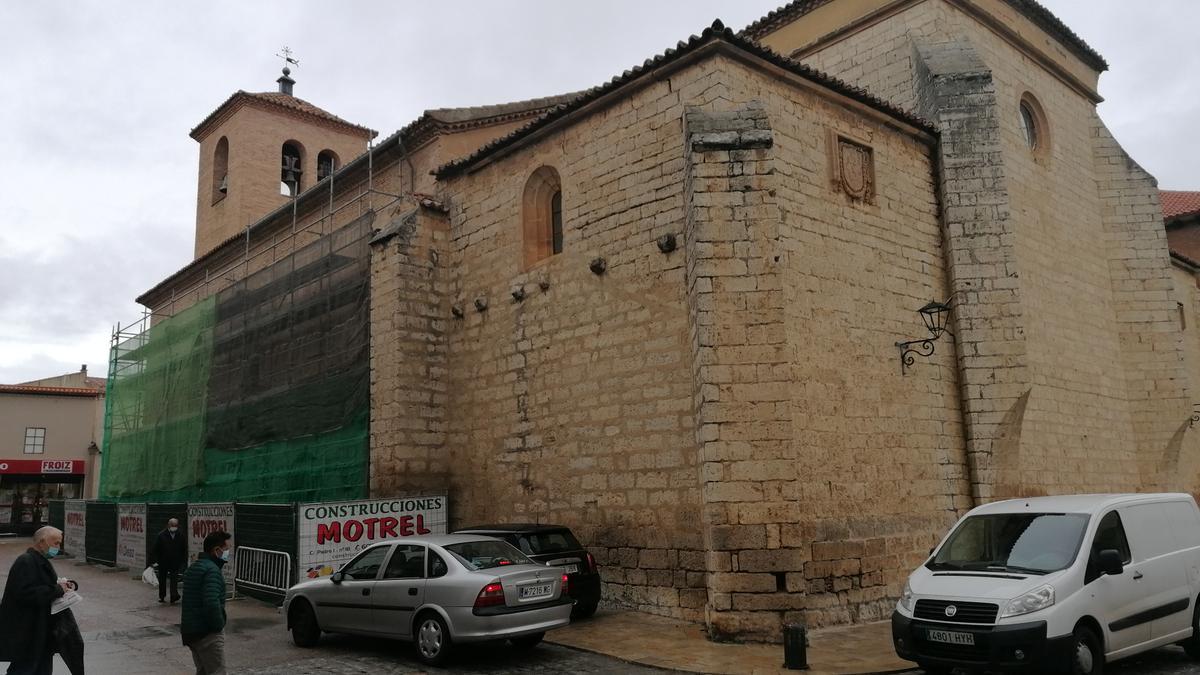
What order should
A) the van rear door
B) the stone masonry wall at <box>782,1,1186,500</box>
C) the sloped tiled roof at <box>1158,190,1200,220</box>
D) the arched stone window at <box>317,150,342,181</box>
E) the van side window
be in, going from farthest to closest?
the arched stone window at <box>317,150,342,181</box> < the sloped tiled roof at <box>1158,190,1200,220</box> < the stone masonry wall at <box>782,1,1186,500</box> < the van rear door < the van side window

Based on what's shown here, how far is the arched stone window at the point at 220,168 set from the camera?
2581cm

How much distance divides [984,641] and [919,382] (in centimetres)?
576

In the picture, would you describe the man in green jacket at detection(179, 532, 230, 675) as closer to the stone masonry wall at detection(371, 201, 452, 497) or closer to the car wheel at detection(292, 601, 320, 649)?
the car wheel at detection(292, 601, 320, 649)

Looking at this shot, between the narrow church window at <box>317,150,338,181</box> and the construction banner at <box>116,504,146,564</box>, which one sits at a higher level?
the narrow church window at <box>317,150,338,181</box>

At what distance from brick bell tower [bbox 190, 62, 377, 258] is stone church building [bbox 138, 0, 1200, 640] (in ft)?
32.3

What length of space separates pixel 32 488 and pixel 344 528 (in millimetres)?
29399

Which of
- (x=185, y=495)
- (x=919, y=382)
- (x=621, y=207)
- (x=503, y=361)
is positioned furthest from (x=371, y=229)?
(x=919, y=382)

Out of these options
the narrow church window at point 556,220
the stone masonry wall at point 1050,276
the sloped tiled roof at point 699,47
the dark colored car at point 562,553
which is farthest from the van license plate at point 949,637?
the narrow church window at point 556,220

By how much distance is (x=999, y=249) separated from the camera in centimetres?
1214

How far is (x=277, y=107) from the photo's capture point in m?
25.0

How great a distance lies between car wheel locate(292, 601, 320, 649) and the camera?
8.80 metres

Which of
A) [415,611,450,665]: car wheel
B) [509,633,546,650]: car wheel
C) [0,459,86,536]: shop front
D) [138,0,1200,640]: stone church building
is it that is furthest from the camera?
[0,459,86,536]: shop front

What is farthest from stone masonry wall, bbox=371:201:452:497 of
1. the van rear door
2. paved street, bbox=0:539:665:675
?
the van rear door

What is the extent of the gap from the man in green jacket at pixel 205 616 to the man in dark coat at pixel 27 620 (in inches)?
33.6
